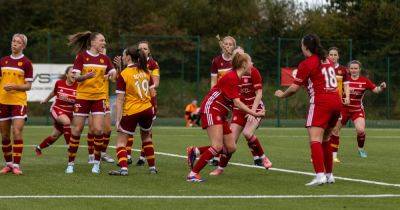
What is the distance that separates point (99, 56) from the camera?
48.5 ft

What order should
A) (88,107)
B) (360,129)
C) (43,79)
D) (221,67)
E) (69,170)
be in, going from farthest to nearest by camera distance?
1. (43,79)
2. (360,129)
3. (221,67)
4. (88,107)
5. (69,170)

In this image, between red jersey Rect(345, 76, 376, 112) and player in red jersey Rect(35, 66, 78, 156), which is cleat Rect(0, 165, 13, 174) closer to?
player in red jersey Rect(35, 66, 78, 156)

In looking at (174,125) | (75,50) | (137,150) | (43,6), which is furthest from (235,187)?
(43,6)

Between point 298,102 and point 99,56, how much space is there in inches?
983

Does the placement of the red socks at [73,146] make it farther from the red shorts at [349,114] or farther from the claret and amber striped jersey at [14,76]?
the red shorts at [349,114]

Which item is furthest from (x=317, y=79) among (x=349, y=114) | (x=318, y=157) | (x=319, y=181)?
(x=349, y=114)

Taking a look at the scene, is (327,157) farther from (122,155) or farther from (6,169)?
(6,169)

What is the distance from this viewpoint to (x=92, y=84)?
48.3ft

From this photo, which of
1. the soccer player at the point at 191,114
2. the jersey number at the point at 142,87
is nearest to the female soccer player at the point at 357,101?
the jersey number at the point at 142,87

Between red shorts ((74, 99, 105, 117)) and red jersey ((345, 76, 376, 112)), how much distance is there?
626 centimetres

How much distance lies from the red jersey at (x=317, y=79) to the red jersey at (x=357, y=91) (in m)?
6.44

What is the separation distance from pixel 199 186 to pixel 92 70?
3187 mm

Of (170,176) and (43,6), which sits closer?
(170,176)

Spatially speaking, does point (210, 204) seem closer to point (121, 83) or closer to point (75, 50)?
point (121, 83)
